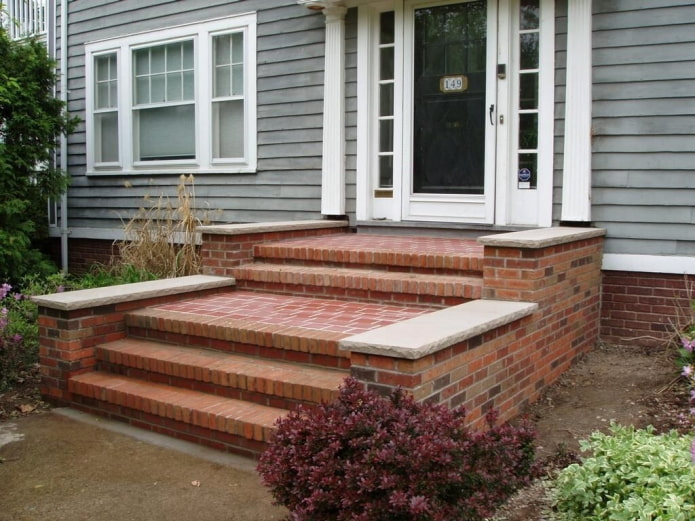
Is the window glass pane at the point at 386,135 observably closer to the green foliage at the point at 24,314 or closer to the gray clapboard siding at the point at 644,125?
the gray clapboard siding at the point at 644,125

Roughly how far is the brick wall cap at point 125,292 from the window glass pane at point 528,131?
2.83m

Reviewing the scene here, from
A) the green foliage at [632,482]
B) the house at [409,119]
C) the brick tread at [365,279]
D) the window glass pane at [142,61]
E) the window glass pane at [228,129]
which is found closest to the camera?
the green foliage at [632,482]

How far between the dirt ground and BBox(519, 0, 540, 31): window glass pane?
3032mm

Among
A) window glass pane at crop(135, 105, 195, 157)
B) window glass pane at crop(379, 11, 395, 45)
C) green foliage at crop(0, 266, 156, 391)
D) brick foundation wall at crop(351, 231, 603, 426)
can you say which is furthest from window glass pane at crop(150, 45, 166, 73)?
brick foundation wall at crop(351, 231, 603, 426)

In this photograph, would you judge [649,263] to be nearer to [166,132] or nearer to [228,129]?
[228,129]

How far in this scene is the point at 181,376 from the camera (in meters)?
4.68

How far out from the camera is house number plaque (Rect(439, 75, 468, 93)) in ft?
22.7

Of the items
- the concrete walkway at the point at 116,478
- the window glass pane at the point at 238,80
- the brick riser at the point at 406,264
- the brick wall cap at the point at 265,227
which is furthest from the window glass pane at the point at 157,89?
the concrete walkway at the point at 116,478

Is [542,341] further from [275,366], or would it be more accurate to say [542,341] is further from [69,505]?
[69,505]

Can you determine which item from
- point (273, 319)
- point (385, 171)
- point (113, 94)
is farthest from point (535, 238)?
point (113, 94)

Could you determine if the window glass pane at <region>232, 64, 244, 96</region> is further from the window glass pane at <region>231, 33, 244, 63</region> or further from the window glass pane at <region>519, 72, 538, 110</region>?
the window glass pane at <region>519, 72, 538, 110</region>

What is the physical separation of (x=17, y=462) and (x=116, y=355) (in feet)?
3.64

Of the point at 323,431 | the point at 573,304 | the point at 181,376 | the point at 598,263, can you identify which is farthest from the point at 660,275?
the point at 323,431

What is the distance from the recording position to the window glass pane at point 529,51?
6.52 meters
